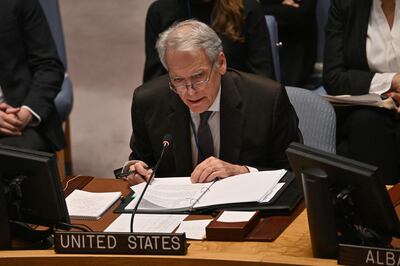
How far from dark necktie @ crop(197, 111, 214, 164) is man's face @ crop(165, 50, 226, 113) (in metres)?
0.09

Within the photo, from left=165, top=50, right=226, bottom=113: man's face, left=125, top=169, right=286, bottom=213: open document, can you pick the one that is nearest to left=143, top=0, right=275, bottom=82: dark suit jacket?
left=165, top=50, right=226, bottom=113: man's face

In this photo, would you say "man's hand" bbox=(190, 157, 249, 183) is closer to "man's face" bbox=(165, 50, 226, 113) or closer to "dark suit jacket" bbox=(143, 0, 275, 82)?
"man's face" bbox=(165, 50, 226, 113)

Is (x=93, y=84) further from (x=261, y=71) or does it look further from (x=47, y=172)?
(x=47, y=172)

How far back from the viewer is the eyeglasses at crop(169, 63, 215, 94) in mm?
3724

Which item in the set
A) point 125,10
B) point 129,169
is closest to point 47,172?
point 129,169

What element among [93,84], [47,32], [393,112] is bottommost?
[93,84]

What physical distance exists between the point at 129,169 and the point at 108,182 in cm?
11

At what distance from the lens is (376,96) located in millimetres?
4730

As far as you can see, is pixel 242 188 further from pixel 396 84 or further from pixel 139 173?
pixel 396 84

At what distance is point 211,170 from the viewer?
3.58 m

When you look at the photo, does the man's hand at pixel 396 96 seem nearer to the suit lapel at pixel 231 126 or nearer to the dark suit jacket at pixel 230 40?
the dark suit jacket at pixel 230 40

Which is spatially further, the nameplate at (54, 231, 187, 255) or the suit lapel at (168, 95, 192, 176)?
the suit lapel at (168, 95, 192, 176)

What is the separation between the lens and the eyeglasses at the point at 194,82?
12.2 feet

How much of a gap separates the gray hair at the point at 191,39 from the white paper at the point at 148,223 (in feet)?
2.11
